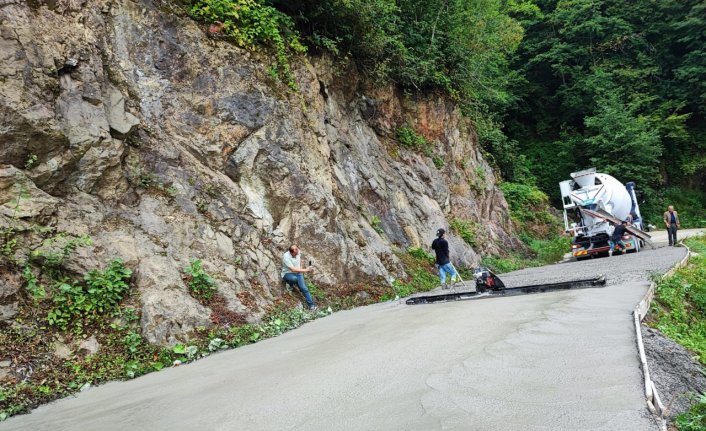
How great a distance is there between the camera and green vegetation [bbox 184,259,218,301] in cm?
804

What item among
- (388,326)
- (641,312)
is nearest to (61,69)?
(388,326)

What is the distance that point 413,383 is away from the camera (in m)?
4.43

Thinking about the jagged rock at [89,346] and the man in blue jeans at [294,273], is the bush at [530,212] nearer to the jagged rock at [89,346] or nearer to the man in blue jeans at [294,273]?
the man in blue jeans at [294,273]

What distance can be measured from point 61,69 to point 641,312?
34.0ft

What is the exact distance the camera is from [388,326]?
7438 mm

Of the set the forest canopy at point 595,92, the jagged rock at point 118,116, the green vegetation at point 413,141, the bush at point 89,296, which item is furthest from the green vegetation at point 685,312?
the forest canopy at point 595,92

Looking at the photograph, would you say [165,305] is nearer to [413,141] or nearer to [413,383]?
[413,383]

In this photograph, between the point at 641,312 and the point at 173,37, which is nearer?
Answer: the point at 641,312

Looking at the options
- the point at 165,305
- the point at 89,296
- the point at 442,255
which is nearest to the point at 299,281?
the point at 165,305

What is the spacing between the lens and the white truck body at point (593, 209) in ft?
64.2

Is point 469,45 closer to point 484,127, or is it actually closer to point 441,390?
point 484,127

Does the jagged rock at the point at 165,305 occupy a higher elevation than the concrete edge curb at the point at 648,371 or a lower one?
higher

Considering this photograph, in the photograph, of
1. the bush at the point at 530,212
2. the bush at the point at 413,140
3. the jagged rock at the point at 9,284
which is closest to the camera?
the jagged rock at the point at 9,284

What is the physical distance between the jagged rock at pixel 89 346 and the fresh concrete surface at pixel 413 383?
0.75 m
